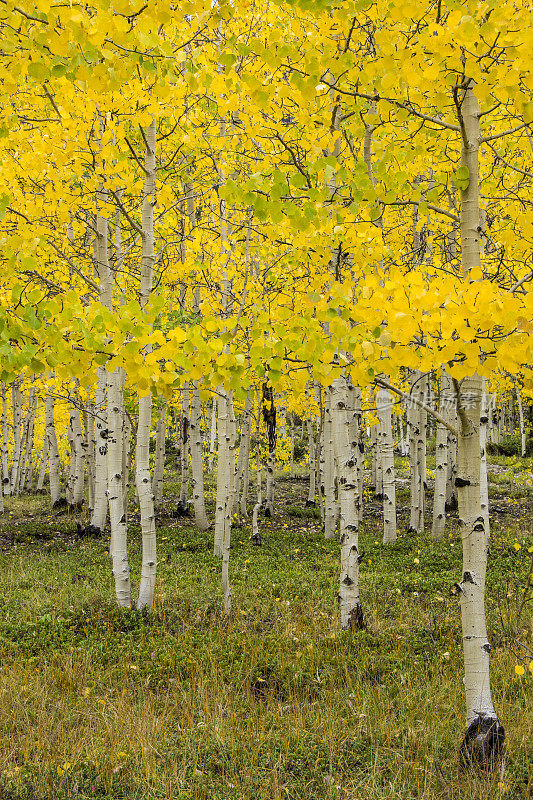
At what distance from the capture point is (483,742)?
9.80ft

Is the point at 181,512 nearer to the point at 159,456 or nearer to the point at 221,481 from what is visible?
the point at 159,456

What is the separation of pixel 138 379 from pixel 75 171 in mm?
4048

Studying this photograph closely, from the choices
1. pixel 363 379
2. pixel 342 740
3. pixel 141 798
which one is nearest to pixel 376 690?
pixel 342 740

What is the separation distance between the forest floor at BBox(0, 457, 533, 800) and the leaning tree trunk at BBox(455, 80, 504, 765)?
0.59ft

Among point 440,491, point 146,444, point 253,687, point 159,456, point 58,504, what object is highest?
point 146,444

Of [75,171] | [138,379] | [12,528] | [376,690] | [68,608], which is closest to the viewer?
[138,379]

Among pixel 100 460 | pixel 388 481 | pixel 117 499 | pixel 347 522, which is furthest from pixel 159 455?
pixel 347 522

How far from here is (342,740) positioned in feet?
11.1

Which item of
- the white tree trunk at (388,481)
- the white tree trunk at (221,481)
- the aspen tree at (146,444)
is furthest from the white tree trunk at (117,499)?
the white tree trunk at (388,481)

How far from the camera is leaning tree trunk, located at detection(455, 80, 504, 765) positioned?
3014 mm

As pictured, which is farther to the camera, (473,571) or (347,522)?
(347,522)

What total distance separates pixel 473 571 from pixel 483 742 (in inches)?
38.2

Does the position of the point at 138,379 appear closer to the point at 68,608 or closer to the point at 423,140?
the point at 423,140

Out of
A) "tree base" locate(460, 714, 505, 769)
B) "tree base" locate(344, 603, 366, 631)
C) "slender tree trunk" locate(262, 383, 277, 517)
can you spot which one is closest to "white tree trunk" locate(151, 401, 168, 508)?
"slender tree trunk" locate(262, 383, 277, 517)
